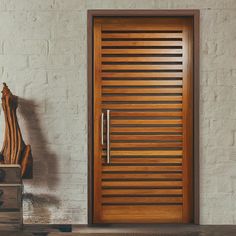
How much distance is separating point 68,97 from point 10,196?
33.0 inches

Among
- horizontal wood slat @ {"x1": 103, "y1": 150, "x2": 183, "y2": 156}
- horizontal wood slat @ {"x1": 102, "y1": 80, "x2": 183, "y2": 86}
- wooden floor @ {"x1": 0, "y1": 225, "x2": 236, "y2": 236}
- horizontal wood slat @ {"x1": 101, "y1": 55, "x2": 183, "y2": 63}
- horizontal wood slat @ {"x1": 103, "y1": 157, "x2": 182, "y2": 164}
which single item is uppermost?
horizontal wood slat @ {"x1": 101, "y1": 55, "x2": 183, "y2": 63}

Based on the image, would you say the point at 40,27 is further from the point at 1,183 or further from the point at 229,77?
the point at 229,77

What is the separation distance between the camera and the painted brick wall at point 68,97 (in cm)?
346

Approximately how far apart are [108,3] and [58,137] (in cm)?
107

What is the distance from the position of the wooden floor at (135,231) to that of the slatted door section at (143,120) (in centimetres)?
15

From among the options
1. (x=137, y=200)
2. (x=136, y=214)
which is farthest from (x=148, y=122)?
(x=136, y=214)

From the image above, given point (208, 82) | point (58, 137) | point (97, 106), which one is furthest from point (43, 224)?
point (208, 82)

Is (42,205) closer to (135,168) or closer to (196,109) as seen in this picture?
(135,168)

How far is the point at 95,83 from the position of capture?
350cm

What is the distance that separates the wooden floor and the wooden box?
8 cm

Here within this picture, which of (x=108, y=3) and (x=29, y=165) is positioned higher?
(x=108, y=3)

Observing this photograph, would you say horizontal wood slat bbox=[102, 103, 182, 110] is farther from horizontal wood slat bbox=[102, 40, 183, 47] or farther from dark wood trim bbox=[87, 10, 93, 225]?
horizontal wood slat bbox=[102, 40, 183, 47]

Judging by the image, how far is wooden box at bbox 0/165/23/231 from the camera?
3174mm

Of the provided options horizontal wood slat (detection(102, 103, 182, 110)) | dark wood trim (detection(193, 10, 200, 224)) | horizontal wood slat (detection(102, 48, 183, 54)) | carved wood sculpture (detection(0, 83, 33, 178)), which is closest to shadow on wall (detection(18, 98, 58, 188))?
carved wood sculpture (detection(0, 83, 33, 178))
